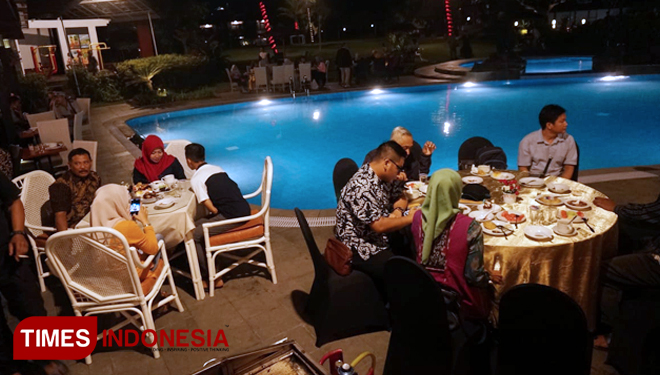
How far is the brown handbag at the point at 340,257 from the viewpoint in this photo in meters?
3.07

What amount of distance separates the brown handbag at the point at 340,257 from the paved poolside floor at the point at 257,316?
1.77ft

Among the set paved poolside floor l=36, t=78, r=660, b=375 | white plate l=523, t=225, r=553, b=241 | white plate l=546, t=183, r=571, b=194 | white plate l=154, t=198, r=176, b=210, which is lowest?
paved poolside floor l=36, t=78, r=660, b=375

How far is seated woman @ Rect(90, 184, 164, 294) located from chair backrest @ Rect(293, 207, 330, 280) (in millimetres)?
1138

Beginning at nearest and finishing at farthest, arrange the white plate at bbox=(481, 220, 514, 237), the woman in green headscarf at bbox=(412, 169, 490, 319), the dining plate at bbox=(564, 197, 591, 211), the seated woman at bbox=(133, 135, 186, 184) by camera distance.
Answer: the woman in green headscarf at bbox=(412, 169, 490, 319)
the white plate at bbox=(481, 220, 514, 237)
the dining plate at bbox=(564, 197, 591, 211)
the seated woman at bbox=(133, 135, 186, 184)

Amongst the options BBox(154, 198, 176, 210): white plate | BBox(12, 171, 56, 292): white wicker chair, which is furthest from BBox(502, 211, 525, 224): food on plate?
BBox(12, 171, 56, 292): white wicker chair

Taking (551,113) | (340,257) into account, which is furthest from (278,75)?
(340,257)

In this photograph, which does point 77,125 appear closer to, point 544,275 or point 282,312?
point 282,312

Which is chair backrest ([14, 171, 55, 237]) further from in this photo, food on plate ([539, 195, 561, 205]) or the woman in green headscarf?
food on plate ([539, 195, 561, 205])

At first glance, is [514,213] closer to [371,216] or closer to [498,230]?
[498,230]

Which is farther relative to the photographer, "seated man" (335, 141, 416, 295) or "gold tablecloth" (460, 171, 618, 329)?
"seated man" (335, 141, 416, 295)

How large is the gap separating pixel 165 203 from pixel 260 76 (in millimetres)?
12685

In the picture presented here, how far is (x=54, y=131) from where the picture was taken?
7129mm

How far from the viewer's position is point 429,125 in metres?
11.8

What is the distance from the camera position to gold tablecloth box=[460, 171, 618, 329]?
2.79 metres
